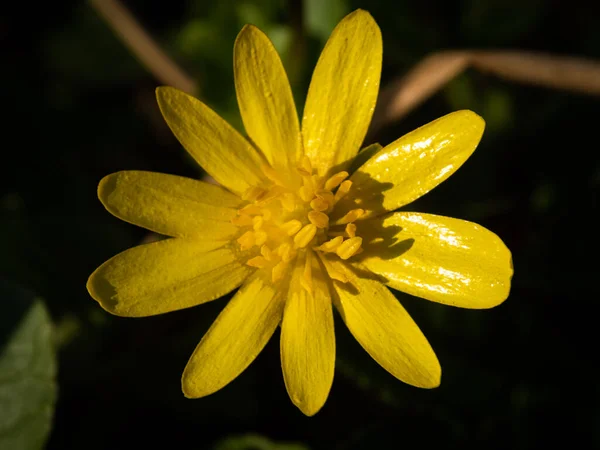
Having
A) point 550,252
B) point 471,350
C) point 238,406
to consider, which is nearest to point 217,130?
point 238,406

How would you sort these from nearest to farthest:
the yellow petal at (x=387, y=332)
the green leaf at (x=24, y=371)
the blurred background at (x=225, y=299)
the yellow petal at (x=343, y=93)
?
the yellow petal at (x=387, y=332) < the yellow petal at (x=343, y=93) < the green leaf at (x=24, y=371) < the blurred background at (x=225, y=299)

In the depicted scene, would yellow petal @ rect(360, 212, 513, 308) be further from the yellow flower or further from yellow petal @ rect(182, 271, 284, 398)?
yellow petal @ rect(182, 271, 284, 398)

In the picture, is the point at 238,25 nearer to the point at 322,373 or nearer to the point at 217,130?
the point at 217,130

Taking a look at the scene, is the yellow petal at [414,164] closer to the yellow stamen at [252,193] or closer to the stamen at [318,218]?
the stamen at [318,218]

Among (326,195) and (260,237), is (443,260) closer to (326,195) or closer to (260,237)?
(326,195)

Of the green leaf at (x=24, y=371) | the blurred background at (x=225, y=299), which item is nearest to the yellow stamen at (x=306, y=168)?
the blurred background at (x=225, y=299)

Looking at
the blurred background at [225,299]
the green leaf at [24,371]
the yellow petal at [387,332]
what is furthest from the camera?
the blurred background at [225,299]

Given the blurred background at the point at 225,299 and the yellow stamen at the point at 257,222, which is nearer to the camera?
the yellow stamen at the point at 257,222

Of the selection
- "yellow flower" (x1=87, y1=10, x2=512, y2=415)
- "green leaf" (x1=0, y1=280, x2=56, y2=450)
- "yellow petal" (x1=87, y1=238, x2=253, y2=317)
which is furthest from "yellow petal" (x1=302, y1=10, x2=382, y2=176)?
"green leaf" (x1=0, y1=280, x2=56, y2=450)

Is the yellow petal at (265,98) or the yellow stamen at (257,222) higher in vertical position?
the yellow petal at (265,98)
